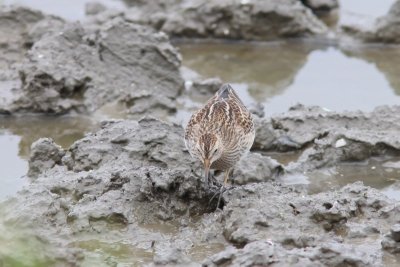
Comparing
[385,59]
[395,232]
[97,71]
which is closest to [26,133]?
[97,71]

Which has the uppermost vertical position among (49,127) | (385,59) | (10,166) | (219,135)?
(219,135)

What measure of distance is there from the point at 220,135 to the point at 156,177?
70 cm

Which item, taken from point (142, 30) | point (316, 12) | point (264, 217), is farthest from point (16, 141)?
point (316, 12)

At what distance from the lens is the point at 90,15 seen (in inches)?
611

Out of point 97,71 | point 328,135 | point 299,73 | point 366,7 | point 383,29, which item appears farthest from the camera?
point 366,7

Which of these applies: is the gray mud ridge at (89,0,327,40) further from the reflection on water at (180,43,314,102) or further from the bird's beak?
the bird's beak

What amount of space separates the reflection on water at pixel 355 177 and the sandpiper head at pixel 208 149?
1.42 m

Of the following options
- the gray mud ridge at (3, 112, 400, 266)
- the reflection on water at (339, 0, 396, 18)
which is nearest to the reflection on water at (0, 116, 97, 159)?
the gray mud ridge at (3, 112, 400, 266)

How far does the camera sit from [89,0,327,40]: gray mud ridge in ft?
48.2

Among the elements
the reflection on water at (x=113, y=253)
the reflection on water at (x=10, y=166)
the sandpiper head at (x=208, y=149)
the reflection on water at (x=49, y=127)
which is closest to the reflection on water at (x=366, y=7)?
the reflection on water at (x=49, y=127)

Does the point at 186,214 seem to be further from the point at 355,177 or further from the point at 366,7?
the point at 366,7

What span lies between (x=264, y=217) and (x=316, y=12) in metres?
8.16

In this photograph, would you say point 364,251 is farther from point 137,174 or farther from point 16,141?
point 16,141

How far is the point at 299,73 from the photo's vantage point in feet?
45.0
